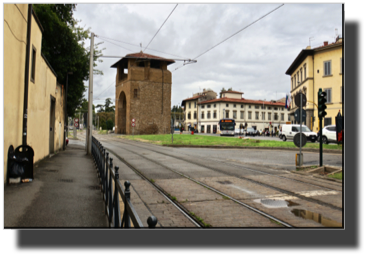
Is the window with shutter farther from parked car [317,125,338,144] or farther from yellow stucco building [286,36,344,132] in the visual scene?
parked car [317,125,338,144]

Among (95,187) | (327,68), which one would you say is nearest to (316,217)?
(95,187)

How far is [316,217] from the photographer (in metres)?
5.14

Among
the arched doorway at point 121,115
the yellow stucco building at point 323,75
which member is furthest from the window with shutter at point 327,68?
the arched doorway at point 121,115

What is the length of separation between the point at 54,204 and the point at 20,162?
219 centimetres

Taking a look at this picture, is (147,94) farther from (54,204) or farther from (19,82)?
(54,204)

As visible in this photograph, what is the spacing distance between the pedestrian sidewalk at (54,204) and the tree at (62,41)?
13.6 m

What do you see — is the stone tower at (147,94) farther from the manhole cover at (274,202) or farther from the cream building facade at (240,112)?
the manhole cover at (274,202)

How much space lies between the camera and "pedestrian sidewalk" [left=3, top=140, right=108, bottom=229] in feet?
A: 15.2

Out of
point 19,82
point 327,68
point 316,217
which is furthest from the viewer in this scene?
point 327,68

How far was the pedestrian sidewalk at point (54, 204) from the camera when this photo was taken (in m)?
4.64

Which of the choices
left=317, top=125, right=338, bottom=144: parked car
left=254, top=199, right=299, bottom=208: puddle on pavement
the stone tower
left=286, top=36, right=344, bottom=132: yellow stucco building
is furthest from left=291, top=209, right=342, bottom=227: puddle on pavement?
the stone tower
